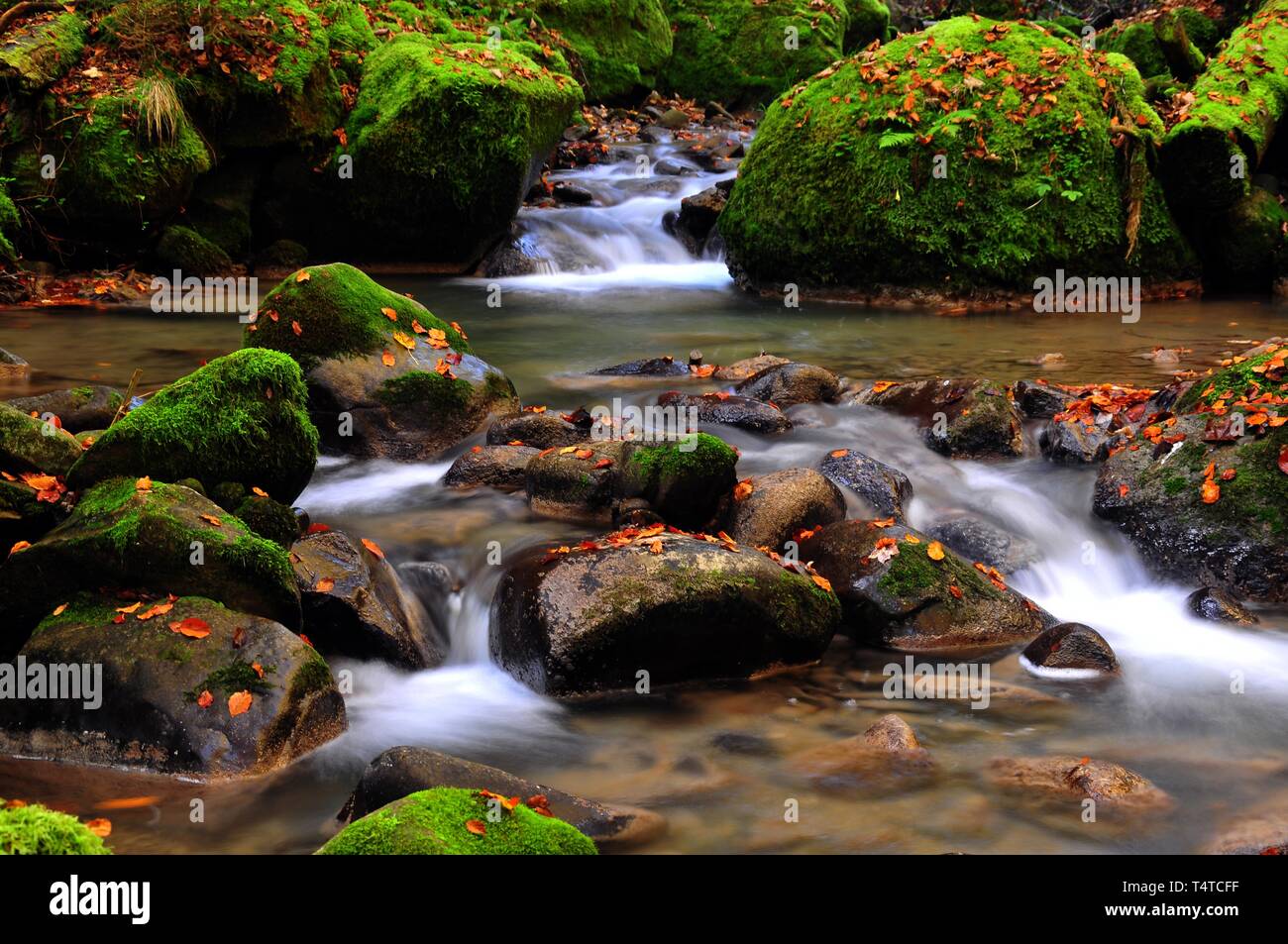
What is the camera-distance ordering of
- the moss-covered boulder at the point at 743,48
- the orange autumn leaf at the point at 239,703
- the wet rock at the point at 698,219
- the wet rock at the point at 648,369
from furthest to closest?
the moss-covered boulder at the point at 743,48, the wet rock at the point at 698,219, the wet rock at the point at 648,369, the orange autumn leaf at the point at 239,703

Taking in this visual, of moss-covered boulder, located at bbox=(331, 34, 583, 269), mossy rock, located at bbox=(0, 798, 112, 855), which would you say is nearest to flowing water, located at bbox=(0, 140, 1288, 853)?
mossy rock, located at bbox=(0, 798, 112, 855)

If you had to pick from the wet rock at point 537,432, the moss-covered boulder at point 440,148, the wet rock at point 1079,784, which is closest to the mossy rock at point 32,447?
the wet rock at point 537,432

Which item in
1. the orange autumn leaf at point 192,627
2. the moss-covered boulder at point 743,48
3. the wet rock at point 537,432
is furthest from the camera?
the moss-covered boulder at point 743,48

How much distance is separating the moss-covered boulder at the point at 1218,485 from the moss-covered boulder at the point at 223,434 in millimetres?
5021

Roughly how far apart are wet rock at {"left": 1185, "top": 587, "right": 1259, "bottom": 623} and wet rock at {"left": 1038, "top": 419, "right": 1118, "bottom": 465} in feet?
5.60

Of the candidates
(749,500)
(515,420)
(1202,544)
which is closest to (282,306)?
(515,420)

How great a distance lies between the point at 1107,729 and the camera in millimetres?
5023

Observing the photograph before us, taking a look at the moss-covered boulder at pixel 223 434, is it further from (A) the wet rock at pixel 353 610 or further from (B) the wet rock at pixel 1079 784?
(B) the wet rock at pixel 1079 784

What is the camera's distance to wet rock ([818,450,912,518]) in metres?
7.22

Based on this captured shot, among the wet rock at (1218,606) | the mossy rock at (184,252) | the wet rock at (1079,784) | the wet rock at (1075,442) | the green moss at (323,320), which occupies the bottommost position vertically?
the wet rock at (1079,784)

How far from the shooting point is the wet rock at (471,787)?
389cm

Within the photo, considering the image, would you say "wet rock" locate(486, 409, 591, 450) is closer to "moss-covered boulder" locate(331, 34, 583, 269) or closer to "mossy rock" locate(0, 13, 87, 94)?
"moss-covered boulder" locate(331, 34, 583, 269)

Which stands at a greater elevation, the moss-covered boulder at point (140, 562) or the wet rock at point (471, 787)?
the moss-covered boulder at point (140, 562)

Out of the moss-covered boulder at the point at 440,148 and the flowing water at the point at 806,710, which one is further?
the moss-covered boulder at the point at 440,148
